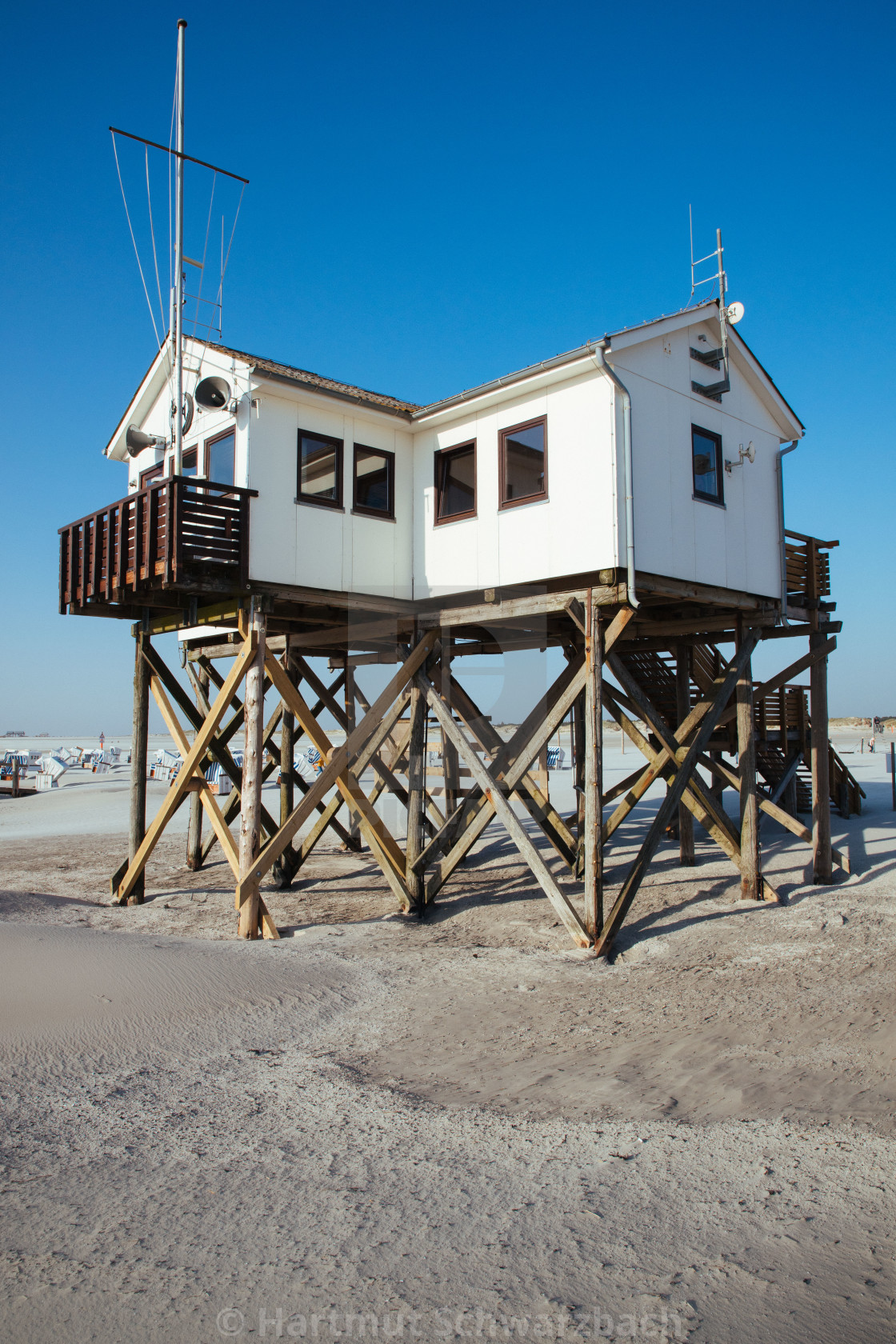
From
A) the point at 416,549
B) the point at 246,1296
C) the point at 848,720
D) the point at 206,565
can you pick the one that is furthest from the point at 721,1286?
the point at 848,720

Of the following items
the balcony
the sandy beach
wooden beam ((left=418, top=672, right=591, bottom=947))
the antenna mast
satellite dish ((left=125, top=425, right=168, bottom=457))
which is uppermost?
the antenna mast

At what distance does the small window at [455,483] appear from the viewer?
1195 centimetres

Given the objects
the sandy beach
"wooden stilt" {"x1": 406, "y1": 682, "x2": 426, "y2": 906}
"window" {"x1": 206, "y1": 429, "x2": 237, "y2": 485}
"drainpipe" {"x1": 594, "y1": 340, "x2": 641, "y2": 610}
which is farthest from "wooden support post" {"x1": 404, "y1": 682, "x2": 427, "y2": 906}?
"window" {"x1": 206, "y1": 429, "x2": 237, "y2": 485}

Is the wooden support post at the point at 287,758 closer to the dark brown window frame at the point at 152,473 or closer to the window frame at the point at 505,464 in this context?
the dark brown window frame at the point at 152,473

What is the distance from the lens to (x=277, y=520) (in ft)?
36.9

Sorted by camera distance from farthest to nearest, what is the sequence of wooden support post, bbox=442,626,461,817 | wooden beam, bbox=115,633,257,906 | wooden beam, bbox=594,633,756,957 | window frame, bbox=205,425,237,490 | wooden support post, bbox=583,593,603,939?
wooden support post, bbox=442,626,461,817 → window frame, bbox=205,425,237,490 → wooden beam, bbox=115,633,257,906 → wooden beam, bbox=594,633,756,957 → wooden support post, bbox=583,593,603,939

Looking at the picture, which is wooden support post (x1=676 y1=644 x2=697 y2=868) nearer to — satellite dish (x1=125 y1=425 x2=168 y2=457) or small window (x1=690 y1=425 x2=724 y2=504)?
small window (x1=690 y1=425 x2=724 y2=504)

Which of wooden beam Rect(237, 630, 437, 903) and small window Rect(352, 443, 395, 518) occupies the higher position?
small window Rect(352, 443, 395, 518)

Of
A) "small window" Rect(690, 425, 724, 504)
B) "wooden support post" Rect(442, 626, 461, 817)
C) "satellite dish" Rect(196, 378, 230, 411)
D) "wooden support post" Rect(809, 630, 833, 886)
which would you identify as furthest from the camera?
"wooden support post" Rect(442, 626, 461, 817)

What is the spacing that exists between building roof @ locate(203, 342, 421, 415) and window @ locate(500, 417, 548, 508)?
190 centimetres

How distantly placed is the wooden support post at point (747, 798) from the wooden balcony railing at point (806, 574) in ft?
6.26

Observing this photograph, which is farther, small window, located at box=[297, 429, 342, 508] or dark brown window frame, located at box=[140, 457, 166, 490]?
dark brown window frame, located at box=[140, 457, 166, 490]

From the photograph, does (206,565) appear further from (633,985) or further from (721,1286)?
(721,1286)

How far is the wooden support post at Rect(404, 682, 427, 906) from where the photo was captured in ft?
40.1
